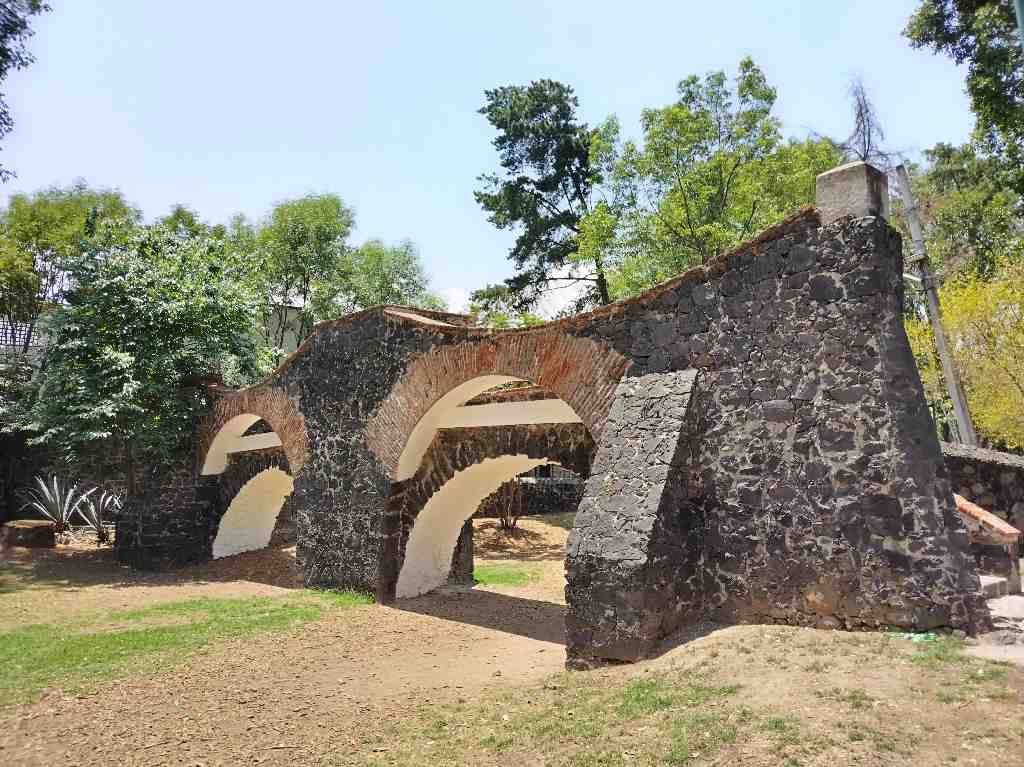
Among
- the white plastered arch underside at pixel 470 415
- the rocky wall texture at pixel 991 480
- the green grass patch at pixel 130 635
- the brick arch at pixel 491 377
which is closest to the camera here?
the green grass patch at pixel 130 635

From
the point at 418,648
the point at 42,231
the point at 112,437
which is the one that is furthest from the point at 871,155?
the point at 42,231

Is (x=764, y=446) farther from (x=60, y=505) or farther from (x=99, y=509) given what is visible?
(x=60, y=505)

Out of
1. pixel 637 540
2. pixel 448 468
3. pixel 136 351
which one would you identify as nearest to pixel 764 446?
pixel 637 540

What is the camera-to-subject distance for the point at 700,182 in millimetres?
16266

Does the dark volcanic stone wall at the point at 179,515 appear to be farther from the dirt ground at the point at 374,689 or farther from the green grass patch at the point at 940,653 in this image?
the green grass patch at the point at 940,653

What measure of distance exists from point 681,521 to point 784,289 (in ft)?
6.63

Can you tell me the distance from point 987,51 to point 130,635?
15.0 metres

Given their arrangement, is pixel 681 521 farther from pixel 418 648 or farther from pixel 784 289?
pixel 418 648

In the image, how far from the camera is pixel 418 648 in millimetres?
7047

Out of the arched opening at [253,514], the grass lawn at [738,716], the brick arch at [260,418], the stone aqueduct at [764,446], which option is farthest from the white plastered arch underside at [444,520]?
the grass lawn at [738,716]

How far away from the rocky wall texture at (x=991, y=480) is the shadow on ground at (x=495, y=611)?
235 inches

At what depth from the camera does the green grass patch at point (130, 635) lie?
5.82 m

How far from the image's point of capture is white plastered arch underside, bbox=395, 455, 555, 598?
9148mm

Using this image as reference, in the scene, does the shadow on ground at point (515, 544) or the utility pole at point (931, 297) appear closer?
the utility pole at point (931, 297)
